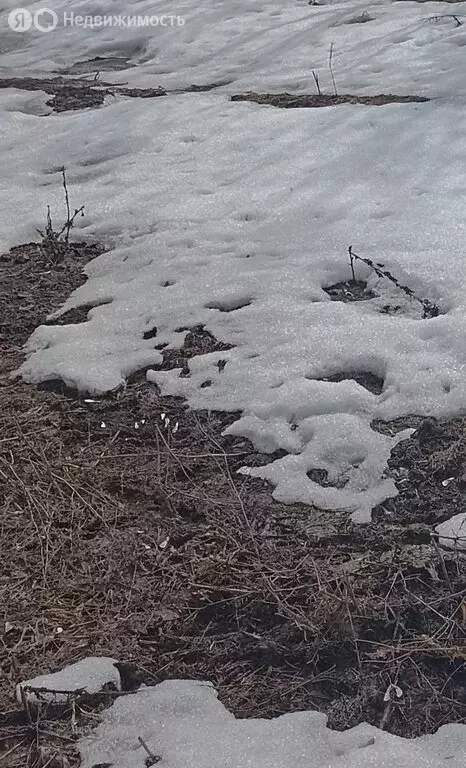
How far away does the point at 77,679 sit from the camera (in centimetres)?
209

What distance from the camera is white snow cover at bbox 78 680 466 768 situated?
187 centimetres

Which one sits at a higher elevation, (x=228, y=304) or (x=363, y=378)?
(x=228, y=304)

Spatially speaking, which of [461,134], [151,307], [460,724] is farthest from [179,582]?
[461,134]

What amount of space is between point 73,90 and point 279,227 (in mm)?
3379

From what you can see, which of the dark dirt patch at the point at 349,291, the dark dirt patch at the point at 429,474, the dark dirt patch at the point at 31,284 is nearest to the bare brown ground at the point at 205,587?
the dark dirt patch at the point at 429,474

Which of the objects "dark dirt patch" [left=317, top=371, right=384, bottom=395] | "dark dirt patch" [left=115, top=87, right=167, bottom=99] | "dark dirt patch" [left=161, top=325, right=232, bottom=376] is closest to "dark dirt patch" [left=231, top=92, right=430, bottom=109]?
"dark dirt patch" [left=115, top=87, right=167, bottom=99]

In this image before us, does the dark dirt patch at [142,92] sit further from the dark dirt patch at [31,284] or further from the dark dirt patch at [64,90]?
the dark dirt patch at [31,284]

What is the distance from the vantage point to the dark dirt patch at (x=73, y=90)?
6.52m

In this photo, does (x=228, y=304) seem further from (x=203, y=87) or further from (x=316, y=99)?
(x=203, y=87)

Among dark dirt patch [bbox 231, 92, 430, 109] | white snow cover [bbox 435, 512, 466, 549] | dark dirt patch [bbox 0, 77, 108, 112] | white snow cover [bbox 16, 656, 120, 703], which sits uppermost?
dark dirt patch [bbox 0, 77, 108, 112]

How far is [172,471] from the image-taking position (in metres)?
2.81

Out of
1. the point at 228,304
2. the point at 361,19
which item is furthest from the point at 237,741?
the point at 361,19

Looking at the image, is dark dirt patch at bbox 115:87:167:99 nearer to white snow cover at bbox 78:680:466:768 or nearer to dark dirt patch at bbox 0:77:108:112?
dark dirt patch at bbox 0:77:108:112

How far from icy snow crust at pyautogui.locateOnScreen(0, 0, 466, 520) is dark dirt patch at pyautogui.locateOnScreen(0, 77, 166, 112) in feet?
0.68
